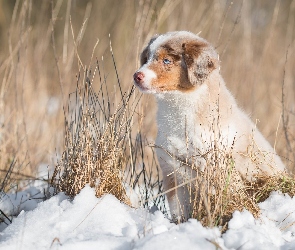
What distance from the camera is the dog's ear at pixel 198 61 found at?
3244 mm

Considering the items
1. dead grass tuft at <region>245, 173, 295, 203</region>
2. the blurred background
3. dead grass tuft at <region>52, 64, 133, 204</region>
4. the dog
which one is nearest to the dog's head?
the dog

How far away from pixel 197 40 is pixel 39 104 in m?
3.42

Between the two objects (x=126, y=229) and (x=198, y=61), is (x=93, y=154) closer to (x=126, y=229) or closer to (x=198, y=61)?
(x=126, y=229)

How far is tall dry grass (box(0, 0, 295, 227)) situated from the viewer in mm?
4207

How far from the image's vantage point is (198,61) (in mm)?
3250

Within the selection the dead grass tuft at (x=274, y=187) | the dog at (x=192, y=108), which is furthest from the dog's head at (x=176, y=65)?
the dead grass tuft at (x=274, y=187)

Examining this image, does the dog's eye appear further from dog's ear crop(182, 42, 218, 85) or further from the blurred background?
the blurred background

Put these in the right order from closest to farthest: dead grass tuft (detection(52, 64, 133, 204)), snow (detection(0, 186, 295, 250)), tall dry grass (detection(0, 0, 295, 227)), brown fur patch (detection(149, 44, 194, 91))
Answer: snow (detection(0, 186, 295, 250))
dead grass tuft (detection(52, 64, 133, 204))
brown fur patch (detection(149, 44, 194, 91))
tall dry grass (detection(0, 0, 295, 227))

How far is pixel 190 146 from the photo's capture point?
3.31 m

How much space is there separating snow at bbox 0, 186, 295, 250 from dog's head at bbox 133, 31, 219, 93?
73cm

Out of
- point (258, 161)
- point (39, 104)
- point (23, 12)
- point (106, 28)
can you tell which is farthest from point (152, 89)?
point (106, 28)

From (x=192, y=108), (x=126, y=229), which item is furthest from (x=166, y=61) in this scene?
(x=126, y=229)

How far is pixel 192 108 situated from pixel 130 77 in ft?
5.13

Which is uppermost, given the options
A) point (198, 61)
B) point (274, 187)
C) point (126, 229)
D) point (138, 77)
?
point (198, 61)
